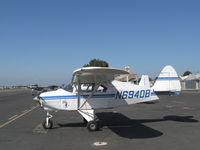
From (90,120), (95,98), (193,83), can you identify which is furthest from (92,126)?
(193,83)

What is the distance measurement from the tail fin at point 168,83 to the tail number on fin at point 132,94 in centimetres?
70

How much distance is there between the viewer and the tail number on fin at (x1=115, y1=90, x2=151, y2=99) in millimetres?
9145

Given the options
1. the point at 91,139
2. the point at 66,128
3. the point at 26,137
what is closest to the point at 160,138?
the point at 91,139

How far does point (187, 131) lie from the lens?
7.71m

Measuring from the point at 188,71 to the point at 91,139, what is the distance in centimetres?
13038

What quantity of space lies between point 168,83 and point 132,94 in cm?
202

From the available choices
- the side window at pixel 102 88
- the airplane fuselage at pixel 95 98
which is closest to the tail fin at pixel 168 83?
the airplane fuselage at pixel 95 98

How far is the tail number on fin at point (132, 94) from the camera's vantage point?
914 centimetres

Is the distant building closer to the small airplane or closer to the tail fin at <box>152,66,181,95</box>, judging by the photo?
the tail fin at <box>152,66,181,95</box>

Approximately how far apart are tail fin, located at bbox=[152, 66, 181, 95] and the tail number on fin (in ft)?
2.29

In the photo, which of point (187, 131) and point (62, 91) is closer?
point (187, 131)

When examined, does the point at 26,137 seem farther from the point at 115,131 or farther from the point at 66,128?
the point at 115,131

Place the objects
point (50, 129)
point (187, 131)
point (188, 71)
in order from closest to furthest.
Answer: point (187, 131) < point (50, 129) < point (188, 71)

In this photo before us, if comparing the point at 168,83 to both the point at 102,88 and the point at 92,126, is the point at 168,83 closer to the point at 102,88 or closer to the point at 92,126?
the point at 102,88
